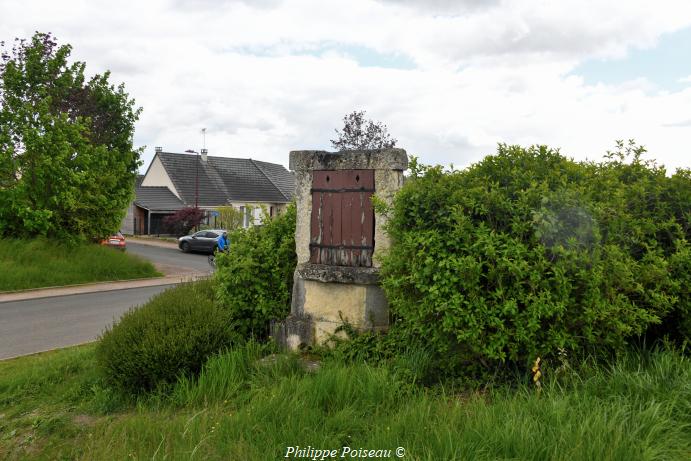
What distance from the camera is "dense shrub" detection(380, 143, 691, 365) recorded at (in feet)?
13.6

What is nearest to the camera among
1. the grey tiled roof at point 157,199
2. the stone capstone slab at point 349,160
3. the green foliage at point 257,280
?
the stone capstone slab at point 349,160

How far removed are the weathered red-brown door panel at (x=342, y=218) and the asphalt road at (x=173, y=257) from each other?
15.8 meters

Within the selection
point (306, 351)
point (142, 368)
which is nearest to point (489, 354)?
point (306, 351)

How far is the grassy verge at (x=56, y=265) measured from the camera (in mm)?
15422

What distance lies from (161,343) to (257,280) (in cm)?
156

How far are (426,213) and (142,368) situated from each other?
313 centimetres

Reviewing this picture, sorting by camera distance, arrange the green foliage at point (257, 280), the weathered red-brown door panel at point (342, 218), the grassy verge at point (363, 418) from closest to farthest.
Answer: the grassy verge at point (363, 418), the weathered red-brown door panel at point (342, 218), the green foliage at point (257, 280)

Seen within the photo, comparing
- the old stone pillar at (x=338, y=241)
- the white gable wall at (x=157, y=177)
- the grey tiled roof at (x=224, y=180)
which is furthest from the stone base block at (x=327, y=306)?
the white gable wall at (x=157, y=177)

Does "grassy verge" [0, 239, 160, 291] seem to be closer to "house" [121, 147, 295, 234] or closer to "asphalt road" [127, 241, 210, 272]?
"asphalt road" [127, 241, 210, 272]

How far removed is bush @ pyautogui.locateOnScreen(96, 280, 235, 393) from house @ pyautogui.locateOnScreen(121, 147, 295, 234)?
30.5 meters

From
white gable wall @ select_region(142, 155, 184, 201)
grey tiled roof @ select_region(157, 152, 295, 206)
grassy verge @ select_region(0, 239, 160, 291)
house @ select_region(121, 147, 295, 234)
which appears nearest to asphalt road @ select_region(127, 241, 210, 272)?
grassy verge @ select_region(0, 239, 160, 291)

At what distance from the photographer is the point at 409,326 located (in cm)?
544

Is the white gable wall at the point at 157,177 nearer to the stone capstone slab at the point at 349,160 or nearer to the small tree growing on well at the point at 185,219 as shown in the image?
the small tree growing on well at the point at 185,219

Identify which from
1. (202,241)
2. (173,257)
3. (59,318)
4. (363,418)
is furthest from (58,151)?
(363,418)
